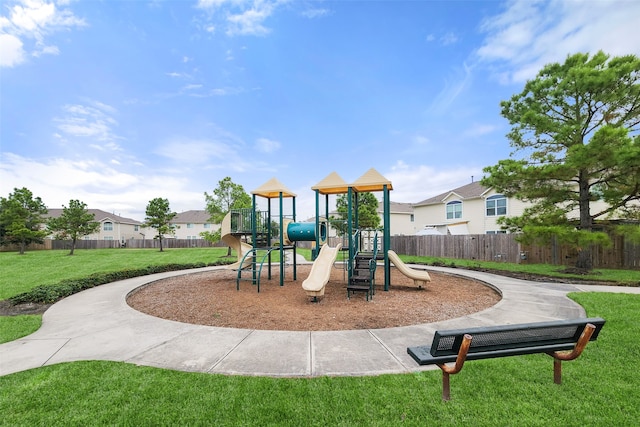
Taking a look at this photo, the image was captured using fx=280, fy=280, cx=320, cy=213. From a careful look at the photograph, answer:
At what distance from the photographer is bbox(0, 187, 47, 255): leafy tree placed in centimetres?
3005

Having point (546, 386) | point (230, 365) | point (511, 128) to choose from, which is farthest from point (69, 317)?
point (511, 128)

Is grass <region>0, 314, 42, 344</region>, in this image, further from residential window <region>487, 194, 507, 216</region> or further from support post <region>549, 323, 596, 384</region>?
residential window <region>487, 194, 507, 216</region>

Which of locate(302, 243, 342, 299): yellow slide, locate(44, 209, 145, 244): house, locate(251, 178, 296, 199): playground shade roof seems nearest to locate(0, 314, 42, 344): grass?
locate(302, 243, 342, 299): yellow slide

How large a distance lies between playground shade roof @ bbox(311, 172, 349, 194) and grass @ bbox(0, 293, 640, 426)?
6.58 metres

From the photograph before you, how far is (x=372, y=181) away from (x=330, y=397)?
708cm

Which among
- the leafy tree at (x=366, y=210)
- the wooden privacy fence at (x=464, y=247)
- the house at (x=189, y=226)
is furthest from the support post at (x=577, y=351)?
the house at (x=189, y=226)

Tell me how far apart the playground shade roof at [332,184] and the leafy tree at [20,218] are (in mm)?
36861

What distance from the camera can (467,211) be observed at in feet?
84.1

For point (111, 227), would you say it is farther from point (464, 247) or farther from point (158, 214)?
point (464, 247)

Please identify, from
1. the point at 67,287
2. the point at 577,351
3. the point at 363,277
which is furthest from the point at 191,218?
the point at 577,351

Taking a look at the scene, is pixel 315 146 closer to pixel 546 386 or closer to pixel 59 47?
pixel 59 47

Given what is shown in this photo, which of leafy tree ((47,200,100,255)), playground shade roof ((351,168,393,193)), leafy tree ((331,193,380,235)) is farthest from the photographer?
leafy tree ((47,200,100,255))

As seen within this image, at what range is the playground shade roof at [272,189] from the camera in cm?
1020

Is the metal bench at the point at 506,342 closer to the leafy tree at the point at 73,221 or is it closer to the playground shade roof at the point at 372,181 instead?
the playground shade roof at the point at 372,181
